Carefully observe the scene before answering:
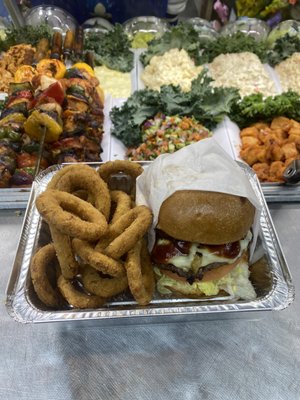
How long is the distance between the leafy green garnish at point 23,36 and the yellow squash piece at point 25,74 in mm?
722

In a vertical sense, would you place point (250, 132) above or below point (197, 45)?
below

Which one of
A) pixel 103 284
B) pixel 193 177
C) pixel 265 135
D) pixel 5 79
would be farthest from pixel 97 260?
pixel 5 79

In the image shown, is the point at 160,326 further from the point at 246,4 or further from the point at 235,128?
the point at 246,4

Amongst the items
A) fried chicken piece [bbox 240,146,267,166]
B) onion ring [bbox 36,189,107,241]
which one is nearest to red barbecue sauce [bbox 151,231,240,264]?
onion ring [bbox 36,189,107,241]

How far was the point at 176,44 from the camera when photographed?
171 inches

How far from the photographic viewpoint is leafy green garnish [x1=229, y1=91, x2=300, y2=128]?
3.46 metres

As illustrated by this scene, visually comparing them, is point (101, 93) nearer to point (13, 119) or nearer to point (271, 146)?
point (13, 119)

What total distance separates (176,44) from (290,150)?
205 centimetres

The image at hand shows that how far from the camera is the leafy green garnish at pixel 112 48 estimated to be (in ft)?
13.8

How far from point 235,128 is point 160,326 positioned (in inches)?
88.4

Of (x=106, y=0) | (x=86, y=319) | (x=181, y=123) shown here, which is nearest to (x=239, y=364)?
(x=86, y=319)

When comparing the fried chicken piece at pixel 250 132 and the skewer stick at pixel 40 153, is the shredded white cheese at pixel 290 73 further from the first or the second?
the skewer stick at pixel 40 153

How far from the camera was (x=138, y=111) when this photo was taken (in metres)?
3.43

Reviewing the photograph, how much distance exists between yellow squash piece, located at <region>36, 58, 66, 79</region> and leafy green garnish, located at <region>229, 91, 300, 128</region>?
168 cm
